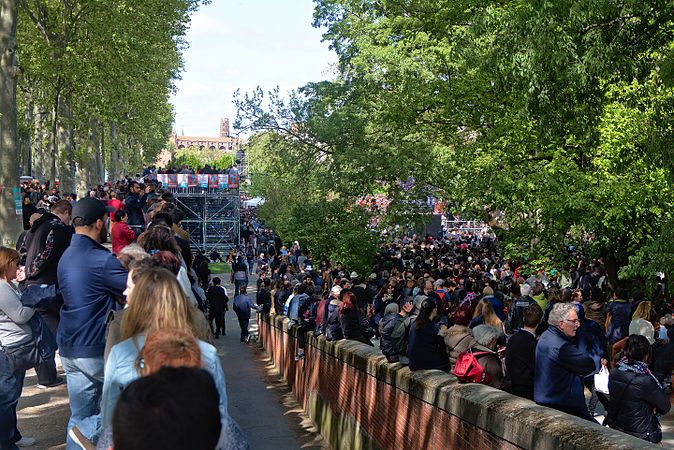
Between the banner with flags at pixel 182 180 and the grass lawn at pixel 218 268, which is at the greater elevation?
the banner with flags at pixel 182 180

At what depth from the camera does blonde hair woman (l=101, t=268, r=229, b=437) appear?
13.9 ft

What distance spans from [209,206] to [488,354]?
46.5 metres

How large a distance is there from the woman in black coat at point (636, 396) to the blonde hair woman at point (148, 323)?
4600 mm

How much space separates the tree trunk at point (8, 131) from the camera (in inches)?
1003

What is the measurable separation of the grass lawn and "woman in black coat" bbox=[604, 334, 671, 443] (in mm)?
45977

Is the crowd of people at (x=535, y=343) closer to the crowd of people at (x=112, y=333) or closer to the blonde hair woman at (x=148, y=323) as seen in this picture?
the crowd of people at (x=112, y=333)

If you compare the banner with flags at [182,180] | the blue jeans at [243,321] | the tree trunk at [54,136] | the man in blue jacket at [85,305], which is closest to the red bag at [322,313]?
the man in blue jacket at [85,305]

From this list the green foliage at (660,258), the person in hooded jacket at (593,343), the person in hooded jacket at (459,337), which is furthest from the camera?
the green foliage at (660,258)

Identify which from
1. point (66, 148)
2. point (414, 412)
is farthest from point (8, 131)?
point (414, 412)

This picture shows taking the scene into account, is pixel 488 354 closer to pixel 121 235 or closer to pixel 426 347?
pixel 426 347

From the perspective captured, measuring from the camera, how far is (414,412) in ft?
28.8

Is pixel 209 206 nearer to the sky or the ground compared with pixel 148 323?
nearer to the sky

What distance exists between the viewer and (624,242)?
872 inches

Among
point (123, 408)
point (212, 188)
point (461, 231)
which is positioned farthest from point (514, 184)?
point (461, 231)
